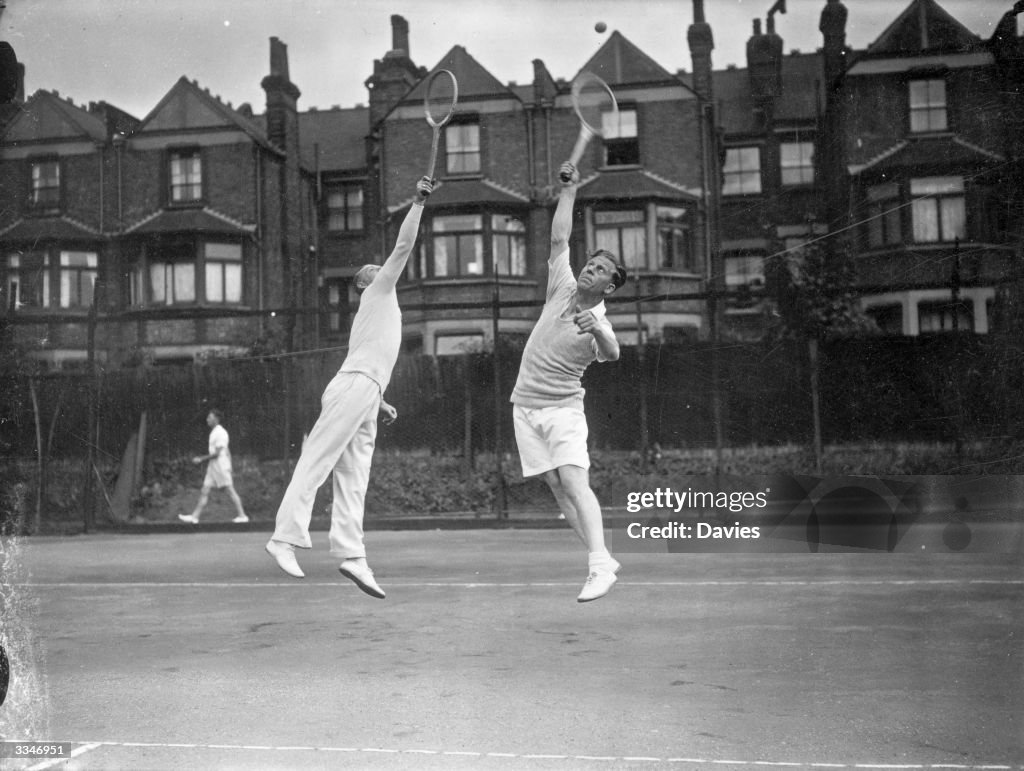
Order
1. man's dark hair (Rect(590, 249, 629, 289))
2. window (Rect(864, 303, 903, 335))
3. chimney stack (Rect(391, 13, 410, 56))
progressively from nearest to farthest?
man's dark hair (Rect(590, 249, 629, 289)) < chimney stack (Rect(391, 13, 410, 56)) < window (Rect(864, 303, 903, 335))

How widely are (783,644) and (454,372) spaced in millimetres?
2707

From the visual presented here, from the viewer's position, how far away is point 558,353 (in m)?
4.52

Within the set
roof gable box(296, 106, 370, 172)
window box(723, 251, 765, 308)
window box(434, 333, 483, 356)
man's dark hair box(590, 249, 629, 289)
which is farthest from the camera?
window box(723, 251, 765, 308)

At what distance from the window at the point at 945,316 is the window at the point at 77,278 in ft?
15.5

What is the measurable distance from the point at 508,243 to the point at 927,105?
7.83 feet

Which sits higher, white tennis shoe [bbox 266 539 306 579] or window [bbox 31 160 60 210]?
window [bbox 31 160 60 210]

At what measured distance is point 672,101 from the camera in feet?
19.1

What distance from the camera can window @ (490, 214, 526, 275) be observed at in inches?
214

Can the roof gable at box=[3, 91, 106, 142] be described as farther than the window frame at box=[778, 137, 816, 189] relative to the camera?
Yes

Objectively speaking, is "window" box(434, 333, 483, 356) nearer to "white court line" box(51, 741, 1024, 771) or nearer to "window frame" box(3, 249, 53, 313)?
"white court line" box(51, 741, 1024, 771)

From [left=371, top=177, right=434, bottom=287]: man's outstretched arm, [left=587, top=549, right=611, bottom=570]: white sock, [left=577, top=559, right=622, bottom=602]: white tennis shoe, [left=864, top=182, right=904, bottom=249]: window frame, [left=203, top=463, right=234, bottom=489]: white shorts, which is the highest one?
[left=864, top=182, right=904, bottom=249]: window frame

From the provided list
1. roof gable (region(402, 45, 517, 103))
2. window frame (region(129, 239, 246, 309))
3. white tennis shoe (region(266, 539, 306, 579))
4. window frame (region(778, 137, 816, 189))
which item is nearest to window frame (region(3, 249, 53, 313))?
window frame (region(129, 239, 246, 309))

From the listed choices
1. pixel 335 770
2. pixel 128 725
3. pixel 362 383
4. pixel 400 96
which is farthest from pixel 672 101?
pixel 128 725

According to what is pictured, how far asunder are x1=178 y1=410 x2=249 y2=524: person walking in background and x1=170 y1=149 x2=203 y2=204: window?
52.7 inches
